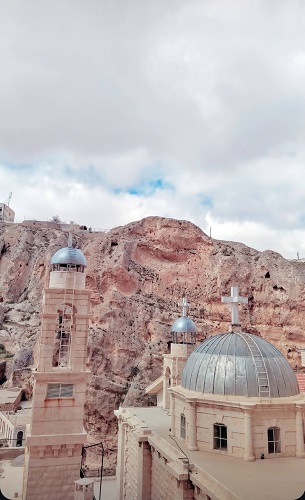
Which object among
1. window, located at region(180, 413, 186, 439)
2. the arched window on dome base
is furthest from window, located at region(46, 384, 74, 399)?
the arched window on dome base

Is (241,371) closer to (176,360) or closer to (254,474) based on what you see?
(254,474)

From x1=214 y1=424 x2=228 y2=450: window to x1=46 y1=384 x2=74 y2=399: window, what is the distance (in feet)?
18.0

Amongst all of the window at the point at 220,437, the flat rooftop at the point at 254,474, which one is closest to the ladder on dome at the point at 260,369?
the window at the point at 220,437

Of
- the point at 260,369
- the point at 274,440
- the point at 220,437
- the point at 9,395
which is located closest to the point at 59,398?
the point at 220,437

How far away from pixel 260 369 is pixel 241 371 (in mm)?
719

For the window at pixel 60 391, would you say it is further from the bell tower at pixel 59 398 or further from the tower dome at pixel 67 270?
the tower dome at pixel 67 270

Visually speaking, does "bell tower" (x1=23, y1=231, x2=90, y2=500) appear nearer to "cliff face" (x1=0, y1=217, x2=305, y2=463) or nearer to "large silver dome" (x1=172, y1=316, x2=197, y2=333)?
"large silver dome" (x1=172, y1=316, x2=197, y2=333)

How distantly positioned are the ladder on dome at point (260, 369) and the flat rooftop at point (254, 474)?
2.15 m

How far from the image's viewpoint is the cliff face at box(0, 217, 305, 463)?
30.6 metres

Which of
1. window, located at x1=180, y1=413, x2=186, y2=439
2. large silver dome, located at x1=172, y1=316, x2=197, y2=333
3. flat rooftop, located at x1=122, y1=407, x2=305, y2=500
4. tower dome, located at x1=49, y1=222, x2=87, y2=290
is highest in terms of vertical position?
tower dome, located at x1=49, y1=222, x2=87, y2=290

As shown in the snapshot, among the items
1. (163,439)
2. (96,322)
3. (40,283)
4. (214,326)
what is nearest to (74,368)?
(163,439)

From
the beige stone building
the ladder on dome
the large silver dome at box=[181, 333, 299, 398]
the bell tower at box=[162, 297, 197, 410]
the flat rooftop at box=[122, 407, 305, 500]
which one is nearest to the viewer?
the flat rooftop at box=[122, 407, 305, 500]

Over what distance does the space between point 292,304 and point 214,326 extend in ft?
27.1

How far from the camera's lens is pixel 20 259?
55.2 meters
